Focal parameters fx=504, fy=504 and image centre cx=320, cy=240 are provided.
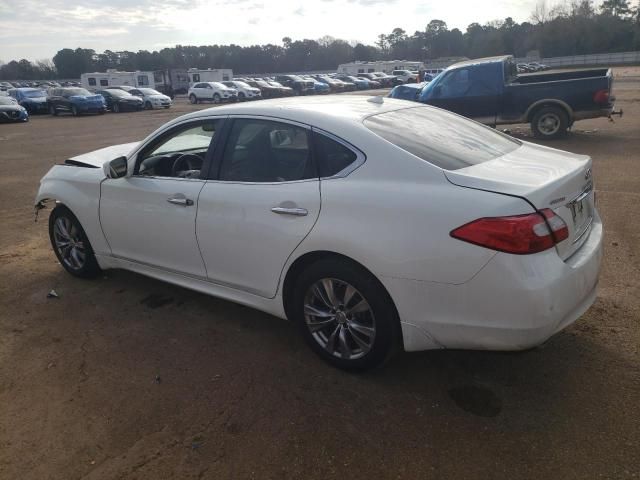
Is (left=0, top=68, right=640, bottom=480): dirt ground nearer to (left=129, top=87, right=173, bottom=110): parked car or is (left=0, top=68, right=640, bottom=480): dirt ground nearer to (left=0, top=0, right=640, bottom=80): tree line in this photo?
(left=129, top=87, right=173, bottom=110): parked car

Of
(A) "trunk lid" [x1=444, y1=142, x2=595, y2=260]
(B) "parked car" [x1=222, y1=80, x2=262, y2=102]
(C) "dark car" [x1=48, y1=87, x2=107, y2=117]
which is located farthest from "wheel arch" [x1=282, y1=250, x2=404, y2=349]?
(B) "parked car" [x1=222, y1=80, x2=262, y2=102]

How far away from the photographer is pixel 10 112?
25.6m

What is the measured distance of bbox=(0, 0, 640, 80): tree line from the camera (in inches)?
3265

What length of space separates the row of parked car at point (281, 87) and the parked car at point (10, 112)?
14.9 m

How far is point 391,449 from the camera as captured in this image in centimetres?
255

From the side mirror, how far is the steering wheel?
16.3 inches

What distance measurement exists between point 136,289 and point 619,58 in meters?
84.1

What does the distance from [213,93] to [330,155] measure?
37.8 metres

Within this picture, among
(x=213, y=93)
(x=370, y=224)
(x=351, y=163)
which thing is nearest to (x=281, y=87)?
(x=213, y=93)

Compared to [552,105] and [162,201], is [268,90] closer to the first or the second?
[552,105]

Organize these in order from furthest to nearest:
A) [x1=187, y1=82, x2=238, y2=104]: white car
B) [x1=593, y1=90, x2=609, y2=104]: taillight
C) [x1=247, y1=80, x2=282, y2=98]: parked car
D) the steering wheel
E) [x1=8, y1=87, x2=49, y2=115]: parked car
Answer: [x1=247, y1=80, x2=282, y2=98]: parked car
[x1=187, y1=82, x2=238, y2=104]: white car
[x1=8, y1=87, x2=49, y2=115]: parked car
[x1=593, y1=90, x2=609, y2=104]: taillight
the steering wheel

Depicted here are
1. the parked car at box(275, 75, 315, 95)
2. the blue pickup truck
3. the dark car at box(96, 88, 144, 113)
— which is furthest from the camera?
the parked car at box(275, 75, 315, 95)

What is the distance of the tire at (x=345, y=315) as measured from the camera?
2877 mm

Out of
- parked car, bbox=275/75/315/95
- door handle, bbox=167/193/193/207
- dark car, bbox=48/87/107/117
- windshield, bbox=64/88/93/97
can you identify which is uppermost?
parked car, bbox=275/75/315/95
